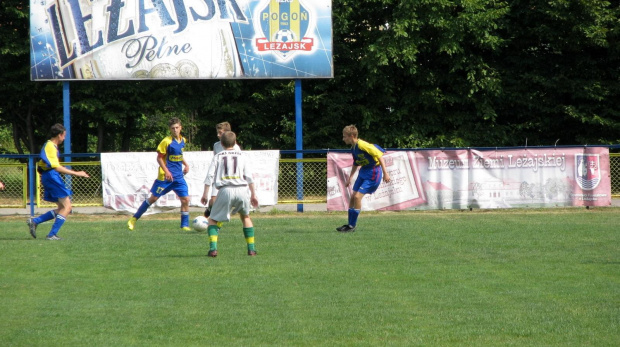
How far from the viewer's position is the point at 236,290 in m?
8.35

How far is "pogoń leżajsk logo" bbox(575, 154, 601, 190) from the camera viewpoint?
62.3ft

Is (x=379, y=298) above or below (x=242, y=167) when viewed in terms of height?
below

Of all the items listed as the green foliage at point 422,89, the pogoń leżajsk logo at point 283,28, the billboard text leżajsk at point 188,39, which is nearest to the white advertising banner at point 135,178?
the billboard text leżajsk at point 188,39

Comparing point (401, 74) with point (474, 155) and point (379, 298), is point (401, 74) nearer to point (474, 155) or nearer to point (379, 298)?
point (474, 155)

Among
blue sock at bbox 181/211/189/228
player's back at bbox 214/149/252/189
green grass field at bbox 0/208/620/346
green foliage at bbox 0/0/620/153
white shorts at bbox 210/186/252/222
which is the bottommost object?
green grass field at bbox 0/208/620/346

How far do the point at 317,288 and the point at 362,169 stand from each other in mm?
6014

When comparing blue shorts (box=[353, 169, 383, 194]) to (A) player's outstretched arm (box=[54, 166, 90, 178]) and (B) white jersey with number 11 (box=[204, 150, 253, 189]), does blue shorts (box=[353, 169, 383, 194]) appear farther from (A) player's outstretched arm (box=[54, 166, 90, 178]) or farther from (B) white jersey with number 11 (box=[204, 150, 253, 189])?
(A) player's outstretched arm (box=[54, 166, 90, 178])

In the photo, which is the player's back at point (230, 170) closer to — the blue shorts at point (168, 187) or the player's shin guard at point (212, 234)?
the player's shin guard at point (212, 234)

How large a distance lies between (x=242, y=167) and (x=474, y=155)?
957 centimetres

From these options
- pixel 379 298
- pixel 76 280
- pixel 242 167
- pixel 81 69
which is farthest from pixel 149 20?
pixel 379 298

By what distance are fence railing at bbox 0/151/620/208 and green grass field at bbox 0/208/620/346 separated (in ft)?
16.1

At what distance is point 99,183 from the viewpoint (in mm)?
19266

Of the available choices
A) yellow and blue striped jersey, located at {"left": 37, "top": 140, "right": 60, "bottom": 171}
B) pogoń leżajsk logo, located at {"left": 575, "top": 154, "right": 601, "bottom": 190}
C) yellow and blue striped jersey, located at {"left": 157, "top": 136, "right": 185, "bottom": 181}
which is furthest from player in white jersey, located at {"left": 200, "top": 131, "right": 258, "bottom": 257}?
pogoń leżajsk logo, located at {"left": 575, "top": 154, "right": 601, "bottom": 190}

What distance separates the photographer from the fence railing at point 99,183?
19.1 meters
